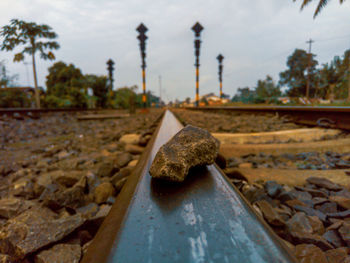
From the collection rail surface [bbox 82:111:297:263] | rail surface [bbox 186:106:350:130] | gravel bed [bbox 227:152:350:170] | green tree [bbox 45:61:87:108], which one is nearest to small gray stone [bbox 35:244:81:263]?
rail surface [bbox 82:111:297:263]

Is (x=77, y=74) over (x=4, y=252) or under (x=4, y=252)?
over

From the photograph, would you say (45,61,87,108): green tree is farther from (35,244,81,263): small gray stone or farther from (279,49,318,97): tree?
(279,49,318,97): tree

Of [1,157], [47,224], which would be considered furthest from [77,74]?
[47,224]

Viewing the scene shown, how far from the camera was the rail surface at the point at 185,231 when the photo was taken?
1.27 ft

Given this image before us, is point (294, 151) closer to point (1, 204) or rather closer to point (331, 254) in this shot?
point (331, 254)

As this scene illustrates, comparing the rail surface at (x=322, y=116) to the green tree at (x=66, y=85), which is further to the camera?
the green tree at (x=66, y=85)

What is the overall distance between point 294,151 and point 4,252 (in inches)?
89.0

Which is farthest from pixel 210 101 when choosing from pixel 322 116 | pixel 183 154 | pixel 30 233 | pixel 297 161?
pixel 30 233

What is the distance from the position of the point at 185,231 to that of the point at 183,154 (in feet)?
1.19

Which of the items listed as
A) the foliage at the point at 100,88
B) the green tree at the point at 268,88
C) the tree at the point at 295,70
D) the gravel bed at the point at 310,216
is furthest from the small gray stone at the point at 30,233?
the tree at the point at 295,70

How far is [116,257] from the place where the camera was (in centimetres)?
39

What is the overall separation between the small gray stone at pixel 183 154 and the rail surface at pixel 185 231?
0.25 ft

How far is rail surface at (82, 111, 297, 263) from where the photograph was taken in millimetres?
386

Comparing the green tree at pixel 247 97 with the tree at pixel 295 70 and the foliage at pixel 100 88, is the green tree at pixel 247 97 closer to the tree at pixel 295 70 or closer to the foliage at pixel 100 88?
the tree at pixel 295 70
